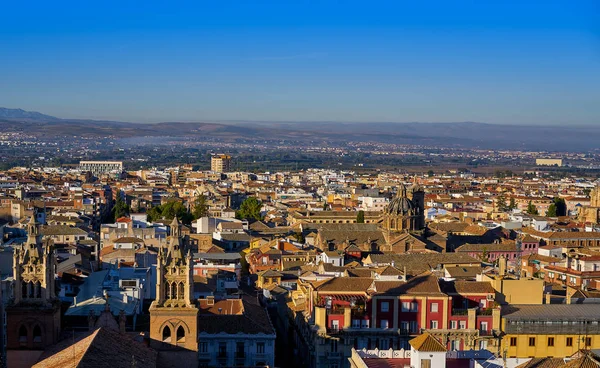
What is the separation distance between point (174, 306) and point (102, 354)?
4.10 m

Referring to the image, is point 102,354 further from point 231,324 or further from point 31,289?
point 231,324

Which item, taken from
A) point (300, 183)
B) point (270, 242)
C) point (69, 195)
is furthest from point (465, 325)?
point (300, 183)

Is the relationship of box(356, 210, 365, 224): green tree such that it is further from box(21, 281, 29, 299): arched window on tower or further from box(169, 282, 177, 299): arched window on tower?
box(21, 281, 29, 299): arched window on tower

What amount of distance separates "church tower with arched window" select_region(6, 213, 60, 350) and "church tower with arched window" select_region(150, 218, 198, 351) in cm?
273

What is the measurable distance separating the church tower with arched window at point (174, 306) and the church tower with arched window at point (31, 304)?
2.73m

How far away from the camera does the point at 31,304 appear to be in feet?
80.4

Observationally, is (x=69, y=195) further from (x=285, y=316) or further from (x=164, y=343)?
(x=164, y=343)

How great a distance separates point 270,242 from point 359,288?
24652mm

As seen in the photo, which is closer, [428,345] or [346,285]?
[428,345]

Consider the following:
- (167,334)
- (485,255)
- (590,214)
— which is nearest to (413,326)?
(167,334)

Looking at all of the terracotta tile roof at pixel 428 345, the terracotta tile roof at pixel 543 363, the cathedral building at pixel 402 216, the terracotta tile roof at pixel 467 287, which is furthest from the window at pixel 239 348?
the cathedral building at pixel 402 216

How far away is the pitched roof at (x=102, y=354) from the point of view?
68.9 feet

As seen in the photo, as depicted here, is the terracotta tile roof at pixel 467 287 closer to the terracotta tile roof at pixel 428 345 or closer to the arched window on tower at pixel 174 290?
the terracotta tile roof at pixel 428 345

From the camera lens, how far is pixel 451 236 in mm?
71812
